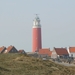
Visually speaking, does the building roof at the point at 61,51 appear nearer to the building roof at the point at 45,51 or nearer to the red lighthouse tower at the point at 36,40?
the building roof at the point at 45,51

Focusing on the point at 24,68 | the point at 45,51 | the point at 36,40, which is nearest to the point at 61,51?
the point at 45,51

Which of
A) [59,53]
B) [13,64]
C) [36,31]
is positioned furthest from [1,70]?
[36,31]

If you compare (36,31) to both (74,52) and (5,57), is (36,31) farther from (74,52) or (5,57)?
(5,57)

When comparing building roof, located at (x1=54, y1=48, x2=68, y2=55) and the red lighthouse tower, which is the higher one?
the red lighthouse tower

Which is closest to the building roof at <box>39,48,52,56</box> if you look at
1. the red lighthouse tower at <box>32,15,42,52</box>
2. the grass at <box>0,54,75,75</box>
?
the red lighthouse tower at <box>32,15,42,52</box>

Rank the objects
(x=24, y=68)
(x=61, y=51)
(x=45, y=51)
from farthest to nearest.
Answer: (x=45, y=51)
(x=61, y=51)
(x=24, y=68)

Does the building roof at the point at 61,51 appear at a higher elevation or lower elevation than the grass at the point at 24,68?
higher

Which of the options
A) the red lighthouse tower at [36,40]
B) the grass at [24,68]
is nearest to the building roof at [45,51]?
the red lighthouse tower at [36,40]

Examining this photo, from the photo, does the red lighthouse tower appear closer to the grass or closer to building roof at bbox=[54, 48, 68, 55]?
building roof at bbox=[54, 48, 68, 55]

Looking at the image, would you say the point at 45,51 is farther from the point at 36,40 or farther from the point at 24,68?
the point at 24,68

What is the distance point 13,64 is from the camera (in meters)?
20.2

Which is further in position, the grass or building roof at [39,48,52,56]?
building roof at [39,48,52,56]

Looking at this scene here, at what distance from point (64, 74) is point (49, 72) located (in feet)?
3.47

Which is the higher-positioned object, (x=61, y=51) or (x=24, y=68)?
(x=61, y=51)
